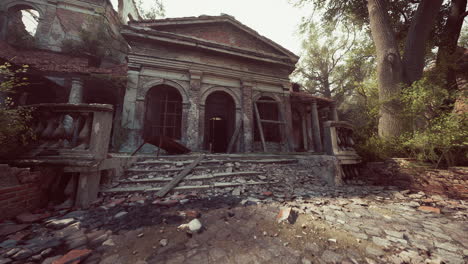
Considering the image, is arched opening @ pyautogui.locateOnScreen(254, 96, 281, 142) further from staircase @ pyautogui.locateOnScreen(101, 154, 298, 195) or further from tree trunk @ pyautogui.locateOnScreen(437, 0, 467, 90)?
tree trunk @ pyautogui.locateOnScreen(437, 0, 467, 90)

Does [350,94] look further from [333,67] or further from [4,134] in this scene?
[4,134]

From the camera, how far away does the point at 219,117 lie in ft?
31.4

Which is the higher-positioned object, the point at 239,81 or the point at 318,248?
the point at 239,81

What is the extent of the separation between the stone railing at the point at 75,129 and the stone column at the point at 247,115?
563 centimetres

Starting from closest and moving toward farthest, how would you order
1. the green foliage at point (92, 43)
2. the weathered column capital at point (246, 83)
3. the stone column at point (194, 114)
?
the stone column at point (194, 114) → the weathered column capital at point (246, 83) → the green foliage at point (92, 43)

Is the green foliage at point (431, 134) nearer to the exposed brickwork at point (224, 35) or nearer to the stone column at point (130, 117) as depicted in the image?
the exposed brickwork at point (224, 35)

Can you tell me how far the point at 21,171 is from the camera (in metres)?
2.12

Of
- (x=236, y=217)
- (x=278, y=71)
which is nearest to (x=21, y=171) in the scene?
(x=236, y=217)

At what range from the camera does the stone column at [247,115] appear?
7.68 metres

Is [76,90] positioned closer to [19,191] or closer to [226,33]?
[19,191]

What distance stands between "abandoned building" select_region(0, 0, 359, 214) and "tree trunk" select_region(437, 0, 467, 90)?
13.2 ft

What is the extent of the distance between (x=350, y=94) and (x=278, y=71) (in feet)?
42.4

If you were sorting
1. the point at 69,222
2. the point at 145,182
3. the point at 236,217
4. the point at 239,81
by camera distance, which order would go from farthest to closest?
the point at 239,81, the point at 145,182, the point at 236,217, the point at 69,222

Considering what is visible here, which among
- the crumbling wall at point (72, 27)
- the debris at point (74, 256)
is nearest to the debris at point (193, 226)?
the debris at point (74, 256)
